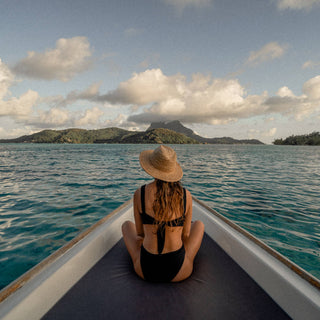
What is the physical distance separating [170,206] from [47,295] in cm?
155

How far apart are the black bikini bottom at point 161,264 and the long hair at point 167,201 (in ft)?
1.35

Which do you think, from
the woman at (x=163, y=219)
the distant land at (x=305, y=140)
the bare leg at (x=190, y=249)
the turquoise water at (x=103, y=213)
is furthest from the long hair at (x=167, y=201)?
the distant land at (x=305, y=140)

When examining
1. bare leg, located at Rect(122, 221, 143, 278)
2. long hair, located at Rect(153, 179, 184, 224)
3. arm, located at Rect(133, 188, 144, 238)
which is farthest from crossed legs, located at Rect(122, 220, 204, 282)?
long hair, located at Rect(153, 179, 184, 224)

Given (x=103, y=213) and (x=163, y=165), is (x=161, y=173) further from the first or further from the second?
(x=103, y=213)

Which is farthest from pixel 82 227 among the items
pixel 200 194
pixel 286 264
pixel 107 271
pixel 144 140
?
pixel 144 140

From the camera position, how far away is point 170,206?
2.01m

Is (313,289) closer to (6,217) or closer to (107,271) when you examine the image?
(107,271)

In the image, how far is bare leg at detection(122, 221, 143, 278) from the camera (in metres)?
2.23

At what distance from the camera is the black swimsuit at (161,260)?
2.03 metres

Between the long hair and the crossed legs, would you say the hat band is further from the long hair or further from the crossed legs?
the crossed legs

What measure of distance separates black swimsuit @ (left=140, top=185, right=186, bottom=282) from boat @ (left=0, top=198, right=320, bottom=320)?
0.15m

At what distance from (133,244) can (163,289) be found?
0.64m

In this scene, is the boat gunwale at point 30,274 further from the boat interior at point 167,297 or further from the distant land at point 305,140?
the distant land at point 305,140

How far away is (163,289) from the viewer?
6.78 ft
